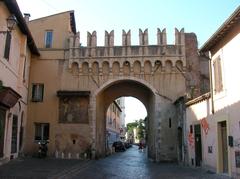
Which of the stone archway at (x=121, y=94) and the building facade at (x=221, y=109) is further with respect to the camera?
the stone archway at (x=121, y=94)

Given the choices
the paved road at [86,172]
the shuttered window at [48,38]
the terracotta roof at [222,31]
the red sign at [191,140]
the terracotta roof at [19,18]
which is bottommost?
the paved road at [86,172]

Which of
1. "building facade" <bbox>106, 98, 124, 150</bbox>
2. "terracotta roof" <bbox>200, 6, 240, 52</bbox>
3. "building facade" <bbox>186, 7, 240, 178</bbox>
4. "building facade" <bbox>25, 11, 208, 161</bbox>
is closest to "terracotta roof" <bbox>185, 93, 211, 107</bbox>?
"building facade" <bbox>186, 7, 240, 178</bbox>

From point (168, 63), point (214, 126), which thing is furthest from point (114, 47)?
point (214, 126)

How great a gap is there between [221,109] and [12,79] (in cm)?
1128

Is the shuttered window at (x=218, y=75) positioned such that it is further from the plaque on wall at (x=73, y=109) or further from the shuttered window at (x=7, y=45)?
the plaque on wall at (x=73, y=109)

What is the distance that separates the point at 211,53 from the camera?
660 inches

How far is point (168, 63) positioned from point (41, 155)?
10814mm

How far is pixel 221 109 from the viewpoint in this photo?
15.0 m

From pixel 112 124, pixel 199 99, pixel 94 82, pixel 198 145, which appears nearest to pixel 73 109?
pixel 94 82

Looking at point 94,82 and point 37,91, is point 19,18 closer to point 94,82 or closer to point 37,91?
point 37,91

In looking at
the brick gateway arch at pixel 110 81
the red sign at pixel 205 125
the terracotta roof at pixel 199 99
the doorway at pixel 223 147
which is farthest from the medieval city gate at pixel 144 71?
the doorway at pixel 223 147

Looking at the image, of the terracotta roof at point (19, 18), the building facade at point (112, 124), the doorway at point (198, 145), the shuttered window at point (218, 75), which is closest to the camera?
the shuttered window at point (218, 75)

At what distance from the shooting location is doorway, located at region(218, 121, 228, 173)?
592 inches

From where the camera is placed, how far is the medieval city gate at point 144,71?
2517 cm
